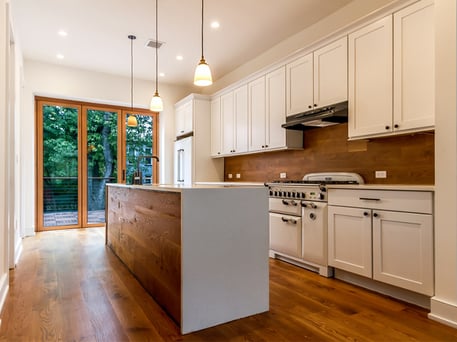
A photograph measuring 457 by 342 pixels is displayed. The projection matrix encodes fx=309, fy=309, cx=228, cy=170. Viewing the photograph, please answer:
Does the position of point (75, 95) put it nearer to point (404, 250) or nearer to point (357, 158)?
point (357, 158)

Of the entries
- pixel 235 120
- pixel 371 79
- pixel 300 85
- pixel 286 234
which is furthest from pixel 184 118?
pixel 371 79

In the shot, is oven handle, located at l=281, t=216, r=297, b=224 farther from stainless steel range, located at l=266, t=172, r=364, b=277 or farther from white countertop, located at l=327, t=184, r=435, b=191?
white countertop, located at l=327, t=184, r=435, b=191

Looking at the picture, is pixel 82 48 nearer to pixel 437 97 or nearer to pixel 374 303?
pixel 437 97

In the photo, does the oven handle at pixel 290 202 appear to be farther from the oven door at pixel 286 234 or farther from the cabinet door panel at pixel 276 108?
the cabinet door panel at pixel 276 108

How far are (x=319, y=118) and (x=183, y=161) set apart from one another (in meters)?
3.39

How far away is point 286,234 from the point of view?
3.60 metres

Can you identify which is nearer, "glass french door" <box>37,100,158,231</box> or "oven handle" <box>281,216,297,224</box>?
"oven handle" <box>281,216,297,224</box>

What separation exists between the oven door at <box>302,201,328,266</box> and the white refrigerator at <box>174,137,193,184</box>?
2.98 meters

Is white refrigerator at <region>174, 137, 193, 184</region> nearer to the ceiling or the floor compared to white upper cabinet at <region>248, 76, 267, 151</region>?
nearer to the floor

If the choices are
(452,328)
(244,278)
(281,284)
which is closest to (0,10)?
(244,278)

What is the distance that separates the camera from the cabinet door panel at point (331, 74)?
3271 millimetres

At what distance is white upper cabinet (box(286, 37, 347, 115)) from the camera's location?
10.8ft

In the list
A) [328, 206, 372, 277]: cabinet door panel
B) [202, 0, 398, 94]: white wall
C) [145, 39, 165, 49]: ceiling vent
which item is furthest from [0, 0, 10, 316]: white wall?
[202, 0, 398, 94]: white wall

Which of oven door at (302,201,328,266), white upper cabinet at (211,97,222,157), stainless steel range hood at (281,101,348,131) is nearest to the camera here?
oven door at (302,201,328,266)
